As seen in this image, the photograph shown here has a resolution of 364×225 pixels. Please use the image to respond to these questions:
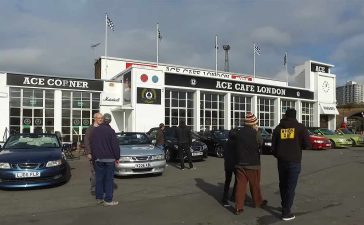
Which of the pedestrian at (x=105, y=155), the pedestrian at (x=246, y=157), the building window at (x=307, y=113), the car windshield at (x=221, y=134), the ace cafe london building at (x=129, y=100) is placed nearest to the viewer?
the pedestrian at (x=246, y=157)

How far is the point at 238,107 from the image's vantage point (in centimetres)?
3528

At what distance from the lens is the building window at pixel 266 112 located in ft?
122

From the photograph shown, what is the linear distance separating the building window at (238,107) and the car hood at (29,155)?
24.6 metres

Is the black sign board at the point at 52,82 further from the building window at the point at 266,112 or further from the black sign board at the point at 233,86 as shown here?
the building window at the point at 266,112

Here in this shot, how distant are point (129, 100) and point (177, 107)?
185 inches

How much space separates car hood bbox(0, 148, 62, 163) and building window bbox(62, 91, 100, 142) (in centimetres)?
1522

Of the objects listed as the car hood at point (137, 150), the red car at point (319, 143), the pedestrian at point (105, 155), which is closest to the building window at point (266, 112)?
the red car at point (319, 143)

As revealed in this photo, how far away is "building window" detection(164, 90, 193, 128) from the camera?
1198 inches

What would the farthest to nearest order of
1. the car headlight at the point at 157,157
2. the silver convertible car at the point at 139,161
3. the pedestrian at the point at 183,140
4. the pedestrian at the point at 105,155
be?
the pedestrian at the point at 183,140, the car headlight at the point at 157,157, the silver convertible car at the point at 139,161, the pedestrian at the point at 105,155

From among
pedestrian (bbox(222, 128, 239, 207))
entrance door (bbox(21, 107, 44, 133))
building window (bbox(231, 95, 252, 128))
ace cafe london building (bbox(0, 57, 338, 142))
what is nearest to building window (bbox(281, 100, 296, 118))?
ace cafe london building (bbox(0, 57, 338, 142))

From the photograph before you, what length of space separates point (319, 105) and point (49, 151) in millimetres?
36134

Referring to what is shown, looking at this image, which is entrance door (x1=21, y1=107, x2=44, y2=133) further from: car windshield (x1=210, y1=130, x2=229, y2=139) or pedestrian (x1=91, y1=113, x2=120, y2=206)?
pedestrian (x1=91, y1=113, x2=120, y2=206)

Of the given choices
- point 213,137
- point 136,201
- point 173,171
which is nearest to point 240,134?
point 136,201

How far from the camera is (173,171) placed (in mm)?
14234
